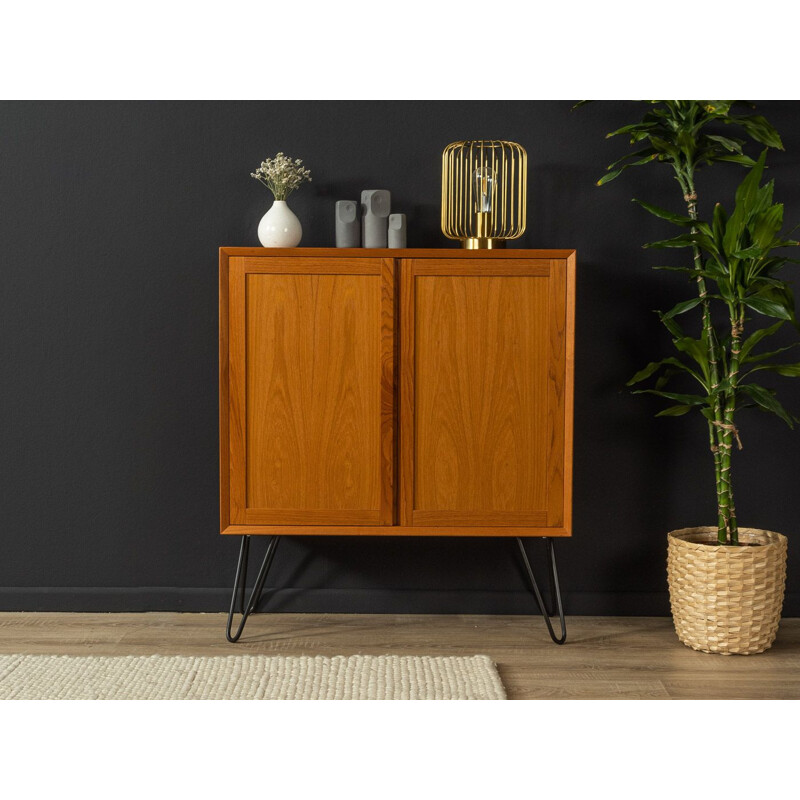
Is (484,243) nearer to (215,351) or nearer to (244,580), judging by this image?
(215,351)

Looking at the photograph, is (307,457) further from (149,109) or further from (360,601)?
(149,109)

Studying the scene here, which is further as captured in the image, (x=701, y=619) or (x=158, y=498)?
(x=158, y=498)

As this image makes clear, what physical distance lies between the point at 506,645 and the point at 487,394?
35.0 inches

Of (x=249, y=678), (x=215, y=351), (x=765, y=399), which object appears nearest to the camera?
(x=249, y=678)

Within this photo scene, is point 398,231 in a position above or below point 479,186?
below

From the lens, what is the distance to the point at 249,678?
2564 millimetres

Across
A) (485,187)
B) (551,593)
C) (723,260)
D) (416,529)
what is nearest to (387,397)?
(416,529)

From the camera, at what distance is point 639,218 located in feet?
10.3

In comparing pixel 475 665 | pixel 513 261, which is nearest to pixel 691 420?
pixel 513 261

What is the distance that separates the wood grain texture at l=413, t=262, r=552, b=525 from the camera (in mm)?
2773

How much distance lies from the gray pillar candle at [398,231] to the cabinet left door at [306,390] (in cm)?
18

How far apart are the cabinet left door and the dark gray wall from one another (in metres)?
0.44

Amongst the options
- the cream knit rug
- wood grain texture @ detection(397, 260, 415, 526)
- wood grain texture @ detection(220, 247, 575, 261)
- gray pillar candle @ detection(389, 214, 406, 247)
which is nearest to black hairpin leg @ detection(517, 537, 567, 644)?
the cream knit rug

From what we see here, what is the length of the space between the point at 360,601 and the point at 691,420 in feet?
4.75
